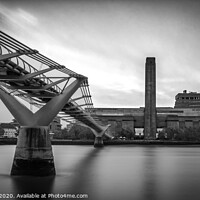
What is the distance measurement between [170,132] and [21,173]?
343ft

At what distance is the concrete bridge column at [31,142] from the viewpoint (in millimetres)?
24562

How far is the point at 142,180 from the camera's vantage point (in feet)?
88.4

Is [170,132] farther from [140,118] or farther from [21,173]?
[21,173]

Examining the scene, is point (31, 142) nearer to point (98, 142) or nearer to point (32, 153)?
point (32, 153)

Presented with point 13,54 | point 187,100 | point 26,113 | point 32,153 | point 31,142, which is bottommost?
point 32,153

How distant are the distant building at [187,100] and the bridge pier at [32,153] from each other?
6669 inches

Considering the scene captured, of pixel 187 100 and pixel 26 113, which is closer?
pixel 26 113

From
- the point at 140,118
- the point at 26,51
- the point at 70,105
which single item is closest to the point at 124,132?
the point at 140,118

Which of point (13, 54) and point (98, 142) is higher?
point (13, 54)

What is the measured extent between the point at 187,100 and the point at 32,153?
176m

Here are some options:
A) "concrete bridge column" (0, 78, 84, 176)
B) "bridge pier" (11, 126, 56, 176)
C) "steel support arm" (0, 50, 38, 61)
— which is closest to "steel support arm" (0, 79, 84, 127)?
"concrete bridge column" (0, 78, 84, 176)

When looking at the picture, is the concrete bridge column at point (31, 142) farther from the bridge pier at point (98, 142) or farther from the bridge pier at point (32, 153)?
the bridge pier at point (98, 142)

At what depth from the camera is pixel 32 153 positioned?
24516mm

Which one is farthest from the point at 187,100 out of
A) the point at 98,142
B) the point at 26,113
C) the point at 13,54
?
the point at 13,54
